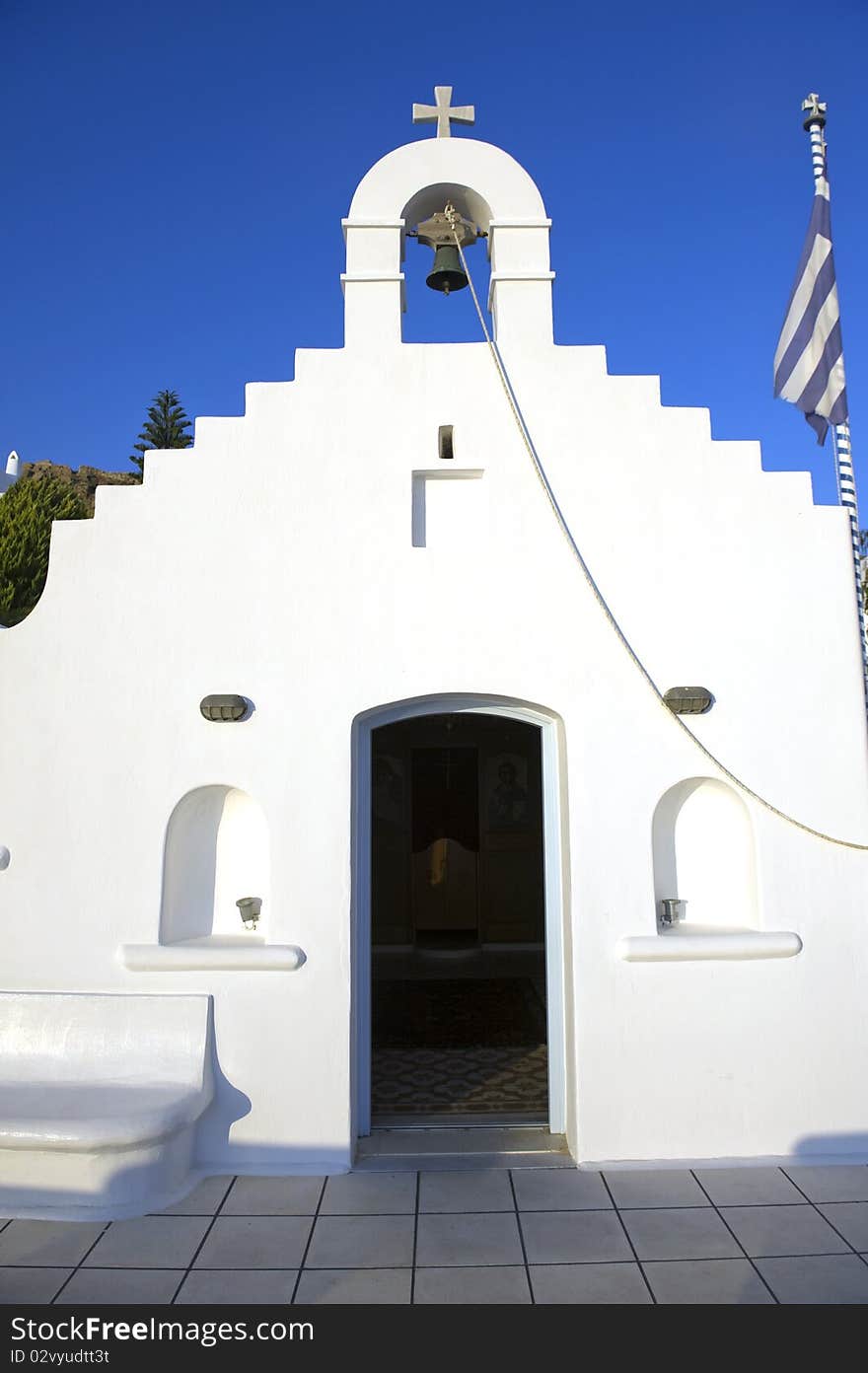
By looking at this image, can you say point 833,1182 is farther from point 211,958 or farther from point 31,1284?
point 31,1284

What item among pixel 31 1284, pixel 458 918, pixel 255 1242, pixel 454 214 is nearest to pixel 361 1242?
pixel 255 1242

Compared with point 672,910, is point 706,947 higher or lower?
lower

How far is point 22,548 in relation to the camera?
19.6 meters

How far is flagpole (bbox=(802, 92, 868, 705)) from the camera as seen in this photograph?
5.37 meters

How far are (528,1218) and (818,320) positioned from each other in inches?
222

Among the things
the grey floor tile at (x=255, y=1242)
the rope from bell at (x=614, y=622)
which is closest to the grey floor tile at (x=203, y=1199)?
the grey floor tile at (x=255, y=1242)

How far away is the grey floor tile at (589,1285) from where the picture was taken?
3639 millimetres

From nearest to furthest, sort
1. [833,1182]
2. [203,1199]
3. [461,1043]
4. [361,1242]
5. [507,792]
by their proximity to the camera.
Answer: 1. [361,1242]
2. [203,1199]
3. [833,1182]
4. [461,1043]
5. [507,792]

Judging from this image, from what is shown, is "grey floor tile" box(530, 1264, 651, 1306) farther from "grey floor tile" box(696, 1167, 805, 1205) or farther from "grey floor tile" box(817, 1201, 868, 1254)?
"grey floor tile" box(817, 1201, 868, 1254)

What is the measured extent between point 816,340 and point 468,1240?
18.6 ft

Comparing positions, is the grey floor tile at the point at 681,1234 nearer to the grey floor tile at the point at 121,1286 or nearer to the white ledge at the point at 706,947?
the white ledge at the point at 706,947

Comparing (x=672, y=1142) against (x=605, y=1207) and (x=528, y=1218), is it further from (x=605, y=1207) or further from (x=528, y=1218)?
(x=528, y=1218)

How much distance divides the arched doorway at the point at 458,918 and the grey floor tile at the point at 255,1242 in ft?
4.72

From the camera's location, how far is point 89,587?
17.7ft
